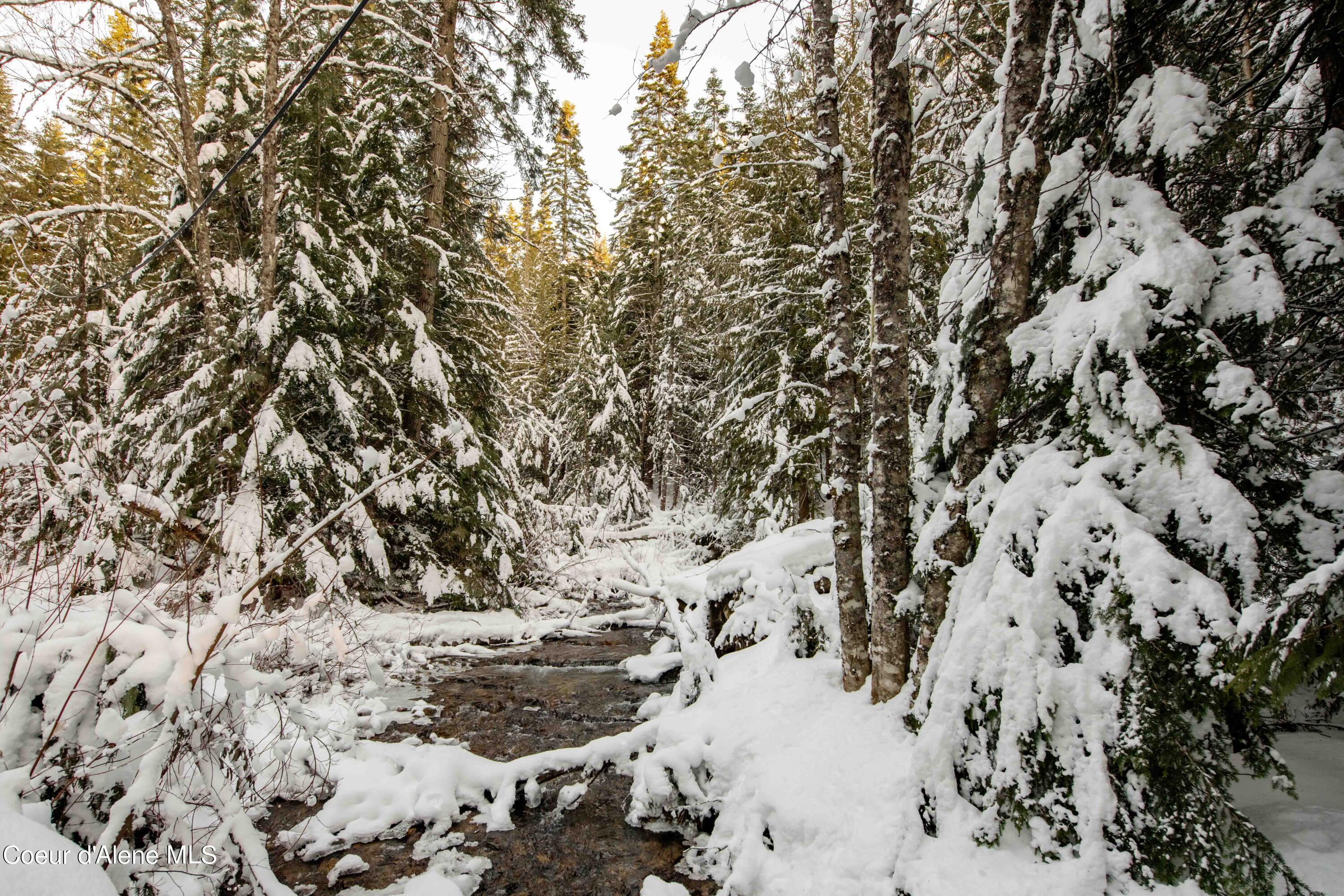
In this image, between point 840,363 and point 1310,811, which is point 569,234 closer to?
point 840,363

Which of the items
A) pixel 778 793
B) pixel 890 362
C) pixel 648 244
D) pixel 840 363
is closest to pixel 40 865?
pixel 778 793

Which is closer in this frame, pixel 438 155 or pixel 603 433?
pixel 438 155

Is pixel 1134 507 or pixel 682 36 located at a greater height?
pixel 682 36

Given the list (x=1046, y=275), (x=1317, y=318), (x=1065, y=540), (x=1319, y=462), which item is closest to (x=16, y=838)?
(x=1065, y=540)

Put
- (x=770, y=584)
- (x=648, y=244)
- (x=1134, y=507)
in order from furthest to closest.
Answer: (x=648, y=244), (x=770, y=584), (x=1134, y=507)

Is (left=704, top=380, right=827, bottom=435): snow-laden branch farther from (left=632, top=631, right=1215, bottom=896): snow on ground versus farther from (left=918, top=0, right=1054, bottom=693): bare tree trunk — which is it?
(left=632, top=631, right=1215, bottom=896): snow on ground

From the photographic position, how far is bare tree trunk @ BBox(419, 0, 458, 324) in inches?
370

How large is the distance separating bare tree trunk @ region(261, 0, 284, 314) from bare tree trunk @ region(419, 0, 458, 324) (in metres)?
2.19

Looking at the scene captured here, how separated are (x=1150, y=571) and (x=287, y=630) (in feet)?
19.1

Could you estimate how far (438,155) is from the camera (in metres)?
9.52

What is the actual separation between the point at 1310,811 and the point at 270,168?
1105cm

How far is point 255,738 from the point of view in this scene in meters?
4.54

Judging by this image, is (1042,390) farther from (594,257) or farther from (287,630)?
(594,257)

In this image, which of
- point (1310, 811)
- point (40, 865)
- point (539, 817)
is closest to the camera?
point (40, 865)
